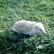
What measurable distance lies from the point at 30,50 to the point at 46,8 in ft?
12.0

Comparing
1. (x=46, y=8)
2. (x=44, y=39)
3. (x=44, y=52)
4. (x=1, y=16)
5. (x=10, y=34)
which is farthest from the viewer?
(x=46, y=8)

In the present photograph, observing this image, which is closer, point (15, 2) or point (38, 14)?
point (38, 14)

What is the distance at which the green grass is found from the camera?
16.0 ft

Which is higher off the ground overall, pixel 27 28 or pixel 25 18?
pixel 27 28

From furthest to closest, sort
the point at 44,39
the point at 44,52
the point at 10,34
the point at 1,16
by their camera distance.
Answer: the point at 1,16 < the point at 10,34 < the point at 44,39 < the point at 44,52

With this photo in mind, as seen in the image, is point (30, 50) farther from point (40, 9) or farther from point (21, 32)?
point (40, 9)

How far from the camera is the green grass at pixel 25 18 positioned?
488 cm

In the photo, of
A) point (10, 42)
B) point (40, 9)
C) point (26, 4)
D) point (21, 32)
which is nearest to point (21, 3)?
point (26, 4)

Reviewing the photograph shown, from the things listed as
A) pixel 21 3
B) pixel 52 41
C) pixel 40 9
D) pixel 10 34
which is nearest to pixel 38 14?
pixel 40 9

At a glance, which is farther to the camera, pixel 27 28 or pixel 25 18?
pixel 25 18

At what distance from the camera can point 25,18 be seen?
24.7 feet

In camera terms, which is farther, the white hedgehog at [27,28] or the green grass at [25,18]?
the white hedgehog at [27,28]

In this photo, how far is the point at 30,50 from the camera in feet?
16.0

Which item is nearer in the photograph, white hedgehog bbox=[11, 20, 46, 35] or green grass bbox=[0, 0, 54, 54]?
green grass bbox=[0, 0, 54, 54]
